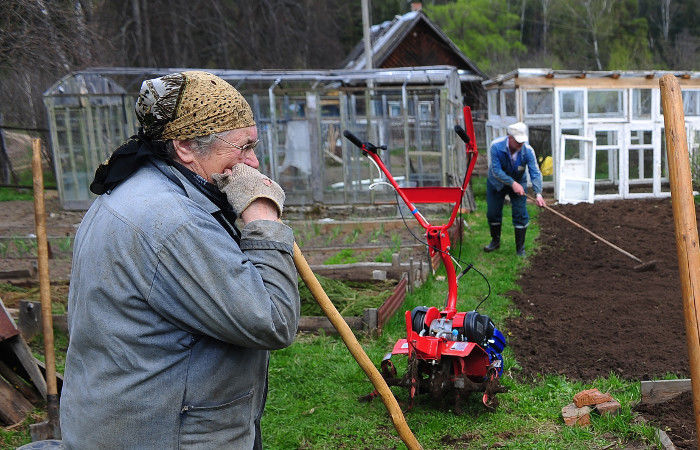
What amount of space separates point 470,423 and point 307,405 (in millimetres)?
1160

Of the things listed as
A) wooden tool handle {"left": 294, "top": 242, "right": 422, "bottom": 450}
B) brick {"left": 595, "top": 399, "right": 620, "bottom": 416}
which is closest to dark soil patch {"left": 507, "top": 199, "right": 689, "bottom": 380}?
brick {"left": 595, "top": 399, "right": 620, "bottom": 416}

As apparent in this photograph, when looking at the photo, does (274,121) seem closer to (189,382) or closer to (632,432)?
(632,432)

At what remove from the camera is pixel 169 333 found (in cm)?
187

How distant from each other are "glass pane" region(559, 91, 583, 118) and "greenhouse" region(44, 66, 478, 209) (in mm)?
2402

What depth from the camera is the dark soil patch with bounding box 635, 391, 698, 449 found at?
387cm

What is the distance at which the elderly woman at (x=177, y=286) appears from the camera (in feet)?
5.98

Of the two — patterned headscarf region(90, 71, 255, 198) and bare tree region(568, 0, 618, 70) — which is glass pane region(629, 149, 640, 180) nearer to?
patterned headscarf region(90, 71, 255, 198)

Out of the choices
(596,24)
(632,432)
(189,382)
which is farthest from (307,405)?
(596,24)

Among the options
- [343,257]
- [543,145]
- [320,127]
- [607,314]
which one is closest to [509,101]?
[543,145]

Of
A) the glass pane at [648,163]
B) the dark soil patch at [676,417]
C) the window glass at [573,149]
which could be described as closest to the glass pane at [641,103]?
the glass pane at [648,163]

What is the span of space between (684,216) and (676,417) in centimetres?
210

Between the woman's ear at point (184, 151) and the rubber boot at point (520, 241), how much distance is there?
7.99m

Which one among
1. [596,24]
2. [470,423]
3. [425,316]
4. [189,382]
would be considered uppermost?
[596,24]

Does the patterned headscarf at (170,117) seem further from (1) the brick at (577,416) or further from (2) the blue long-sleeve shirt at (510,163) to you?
(2) the blue long-sleeve shirt at (510,163)
